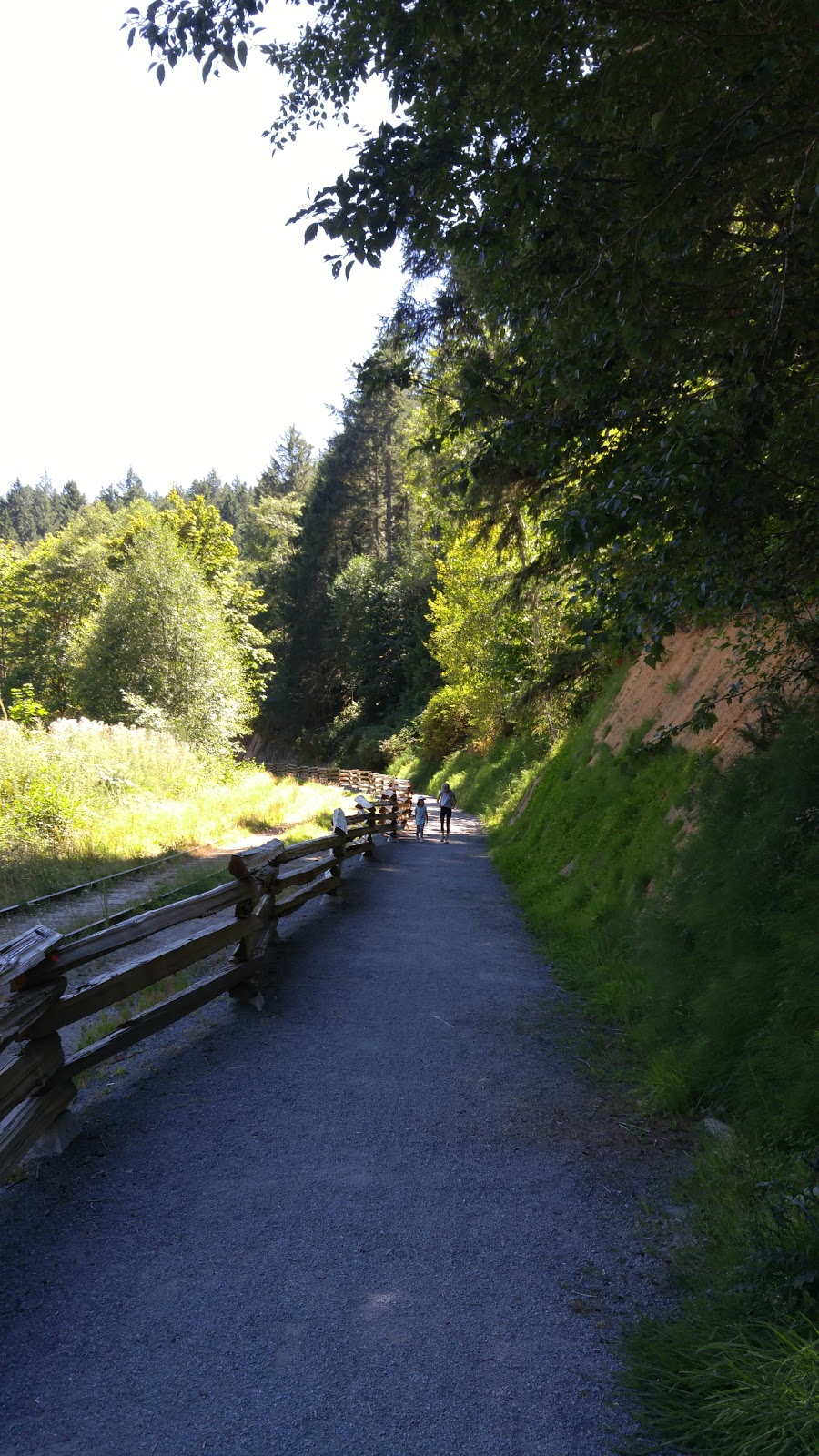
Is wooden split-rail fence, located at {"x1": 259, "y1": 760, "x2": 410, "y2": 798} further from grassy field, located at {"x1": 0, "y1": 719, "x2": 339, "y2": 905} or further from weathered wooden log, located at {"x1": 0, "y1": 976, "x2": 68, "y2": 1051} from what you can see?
weathered wooden log, located at {"x1": 0, "y1": 976, "x2": 68, "y2": 1051}

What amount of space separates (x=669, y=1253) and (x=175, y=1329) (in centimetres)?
200

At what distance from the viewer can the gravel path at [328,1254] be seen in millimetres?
2807

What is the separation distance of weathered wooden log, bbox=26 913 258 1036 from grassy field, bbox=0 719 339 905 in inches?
294

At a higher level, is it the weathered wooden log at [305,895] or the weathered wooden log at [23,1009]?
the weathered wooden log at [23,1009]

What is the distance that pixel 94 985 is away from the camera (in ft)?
15.8

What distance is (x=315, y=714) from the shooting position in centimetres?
6619

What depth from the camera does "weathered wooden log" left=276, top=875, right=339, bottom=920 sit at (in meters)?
8.89

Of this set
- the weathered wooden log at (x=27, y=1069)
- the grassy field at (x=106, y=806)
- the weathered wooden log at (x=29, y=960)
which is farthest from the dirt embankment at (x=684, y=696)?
the grassy field at (x=106, y=806)

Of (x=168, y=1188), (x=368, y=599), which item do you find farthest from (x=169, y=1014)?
(x=368, y=599)

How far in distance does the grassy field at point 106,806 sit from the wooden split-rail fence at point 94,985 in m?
6.82

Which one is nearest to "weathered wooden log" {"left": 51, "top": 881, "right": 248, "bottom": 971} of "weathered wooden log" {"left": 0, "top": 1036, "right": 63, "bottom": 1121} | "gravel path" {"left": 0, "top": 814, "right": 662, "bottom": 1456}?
"weathered wooden log" {"left": 0, "top": 1036, "right": 63, "bottom": 1121}

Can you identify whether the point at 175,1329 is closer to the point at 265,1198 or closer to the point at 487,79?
the point at 265,1198

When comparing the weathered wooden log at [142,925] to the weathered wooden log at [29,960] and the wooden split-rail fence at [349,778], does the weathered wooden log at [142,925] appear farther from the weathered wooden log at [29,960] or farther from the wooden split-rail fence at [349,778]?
the wooden split-rail fence at [349,778]

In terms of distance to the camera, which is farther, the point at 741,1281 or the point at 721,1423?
the point at 741,1281
